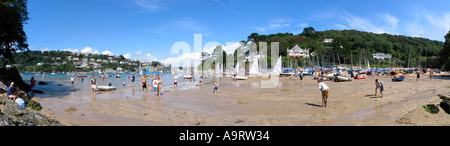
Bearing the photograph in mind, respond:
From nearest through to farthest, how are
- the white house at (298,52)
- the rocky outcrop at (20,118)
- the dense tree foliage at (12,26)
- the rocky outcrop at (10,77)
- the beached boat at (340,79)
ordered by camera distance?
1. the rocky outcrop at (20,118)
2. the dense tree foliage at (12,26)
3. the rocky outcrop at (10,77)
4. the beached boat at (340,79)
5. the white house at (298,52)


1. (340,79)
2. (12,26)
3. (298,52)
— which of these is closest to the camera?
(12,26)

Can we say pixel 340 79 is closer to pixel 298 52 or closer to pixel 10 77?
pixel 10 77

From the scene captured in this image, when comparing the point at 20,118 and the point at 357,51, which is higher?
the point at 357,51

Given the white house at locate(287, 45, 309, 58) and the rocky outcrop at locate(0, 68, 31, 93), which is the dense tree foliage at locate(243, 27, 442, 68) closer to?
the white house at locate(287, 45, 309, 58)

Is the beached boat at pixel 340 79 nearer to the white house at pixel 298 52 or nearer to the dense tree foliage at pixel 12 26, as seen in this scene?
the dense tree foliage at pixel 12 26

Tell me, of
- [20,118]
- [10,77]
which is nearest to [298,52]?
[10,77]

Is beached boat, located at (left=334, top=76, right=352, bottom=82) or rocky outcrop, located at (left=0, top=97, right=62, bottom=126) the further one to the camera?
beached boat, located at (left=334, top=76, right=352, bottom=82)

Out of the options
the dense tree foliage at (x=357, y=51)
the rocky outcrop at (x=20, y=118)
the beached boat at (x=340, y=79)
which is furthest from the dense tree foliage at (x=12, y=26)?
the dense tree foliage at (x=357, y=51)

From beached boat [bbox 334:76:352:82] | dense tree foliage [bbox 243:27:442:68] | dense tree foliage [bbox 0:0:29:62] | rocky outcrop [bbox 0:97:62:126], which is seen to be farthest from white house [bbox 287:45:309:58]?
rocky outcrop [bbox 0:97:62:126]

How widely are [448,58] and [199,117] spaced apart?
6107 cm

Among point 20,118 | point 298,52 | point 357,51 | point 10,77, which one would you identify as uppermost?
point 357,51
